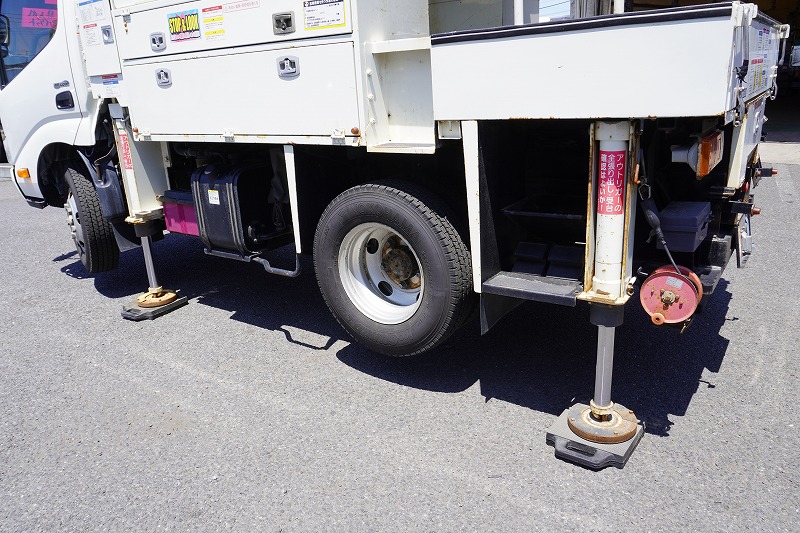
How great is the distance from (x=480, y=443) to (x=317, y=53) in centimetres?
210

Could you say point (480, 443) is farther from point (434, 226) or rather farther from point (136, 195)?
point (136, 195)

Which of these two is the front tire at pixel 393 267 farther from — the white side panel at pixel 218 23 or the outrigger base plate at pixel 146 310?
the outrigger base plate at pixel 146 310

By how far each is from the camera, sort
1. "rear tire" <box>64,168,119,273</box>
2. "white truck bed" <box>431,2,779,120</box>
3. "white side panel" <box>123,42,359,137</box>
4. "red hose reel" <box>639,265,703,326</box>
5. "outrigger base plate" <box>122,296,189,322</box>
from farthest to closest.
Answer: "rear tire" <box>64,168,119,273</box> → "outrigger base plate" <box>122,296,189,322</box> → "white side panel" <box>123,42,359,137</box> → "red hose reel" <box>639,265,703,326</box> → "white truck bed" <box>431,2,779,120</box>

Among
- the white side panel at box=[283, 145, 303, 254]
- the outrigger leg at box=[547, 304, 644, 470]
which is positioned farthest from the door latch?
the outrigger leg at box=[547, 304, 644, 470]

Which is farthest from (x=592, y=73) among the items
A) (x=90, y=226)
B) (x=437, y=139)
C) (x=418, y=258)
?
(x=90, y=226)

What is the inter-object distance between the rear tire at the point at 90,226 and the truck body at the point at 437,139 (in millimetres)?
221

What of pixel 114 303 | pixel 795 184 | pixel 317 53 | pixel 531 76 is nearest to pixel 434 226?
pixel 531 76

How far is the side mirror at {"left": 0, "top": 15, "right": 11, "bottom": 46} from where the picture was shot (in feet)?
17.7

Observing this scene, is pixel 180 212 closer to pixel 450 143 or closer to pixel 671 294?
pixel 450 143

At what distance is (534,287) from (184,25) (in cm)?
261

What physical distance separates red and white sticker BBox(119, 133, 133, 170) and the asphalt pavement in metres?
1.18

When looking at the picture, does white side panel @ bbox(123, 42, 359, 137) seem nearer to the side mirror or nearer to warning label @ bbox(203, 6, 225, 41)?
warning label @ bbox(203, 6, 225, 41)

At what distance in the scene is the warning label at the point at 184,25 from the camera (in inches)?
151

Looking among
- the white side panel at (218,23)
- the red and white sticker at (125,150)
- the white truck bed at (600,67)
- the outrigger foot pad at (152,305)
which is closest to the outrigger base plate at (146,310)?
the outrigger foot pad at (152,305)
